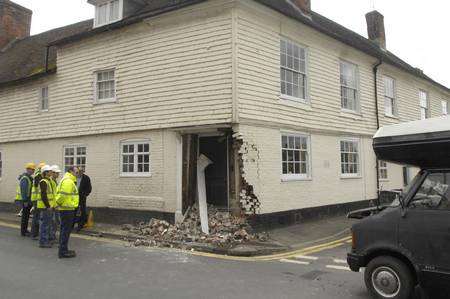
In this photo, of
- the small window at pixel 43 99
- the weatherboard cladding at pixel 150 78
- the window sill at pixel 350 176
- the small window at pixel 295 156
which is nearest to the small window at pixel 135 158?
the weatherboard cladding at pixel 150 78

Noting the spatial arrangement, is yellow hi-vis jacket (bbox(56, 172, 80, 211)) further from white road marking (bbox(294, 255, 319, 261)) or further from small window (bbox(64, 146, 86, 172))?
small window (bbox(64, 146, 86, 172))

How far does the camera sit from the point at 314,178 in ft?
45.5

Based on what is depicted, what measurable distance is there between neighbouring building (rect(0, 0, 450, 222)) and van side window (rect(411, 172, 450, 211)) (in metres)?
6.03

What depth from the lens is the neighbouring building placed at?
11.7 m

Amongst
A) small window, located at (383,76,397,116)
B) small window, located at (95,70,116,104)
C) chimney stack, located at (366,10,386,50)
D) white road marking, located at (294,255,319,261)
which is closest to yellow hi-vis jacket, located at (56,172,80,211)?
white road marking, located at (294,255,319,261)

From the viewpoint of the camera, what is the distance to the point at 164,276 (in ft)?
23.7

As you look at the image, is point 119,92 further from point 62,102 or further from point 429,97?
point 429,97

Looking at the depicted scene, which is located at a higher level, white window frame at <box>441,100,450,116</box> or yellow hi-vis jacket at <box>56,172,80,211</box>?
white window frame at <box>441,100,450,116</box>

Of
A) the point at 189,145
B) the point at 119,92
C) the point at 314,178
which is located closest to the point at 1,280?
the point at 189,145

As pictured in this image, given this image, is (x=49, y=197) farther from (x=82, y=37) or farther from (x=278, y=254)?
(x=82, y=37)

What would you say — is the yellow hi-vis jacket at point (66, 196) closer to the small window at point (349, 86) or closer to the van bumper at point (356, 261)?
the van bumper at point (356, 261)

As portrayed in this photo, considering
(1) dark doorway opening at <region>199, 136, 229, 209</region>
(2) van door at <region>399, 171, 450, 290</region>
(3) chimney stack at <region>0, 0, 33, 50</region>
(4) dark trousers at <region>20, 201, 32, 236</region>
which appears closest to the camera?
(2) van door at <region>399, 171, 450, 290</region>

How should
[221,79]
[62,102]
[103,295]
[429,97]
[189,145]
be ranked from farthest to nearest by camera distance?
[429,97], [62,102], [189,145], [221,79], [103,295]

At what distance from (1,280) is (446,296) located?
21.4ft
